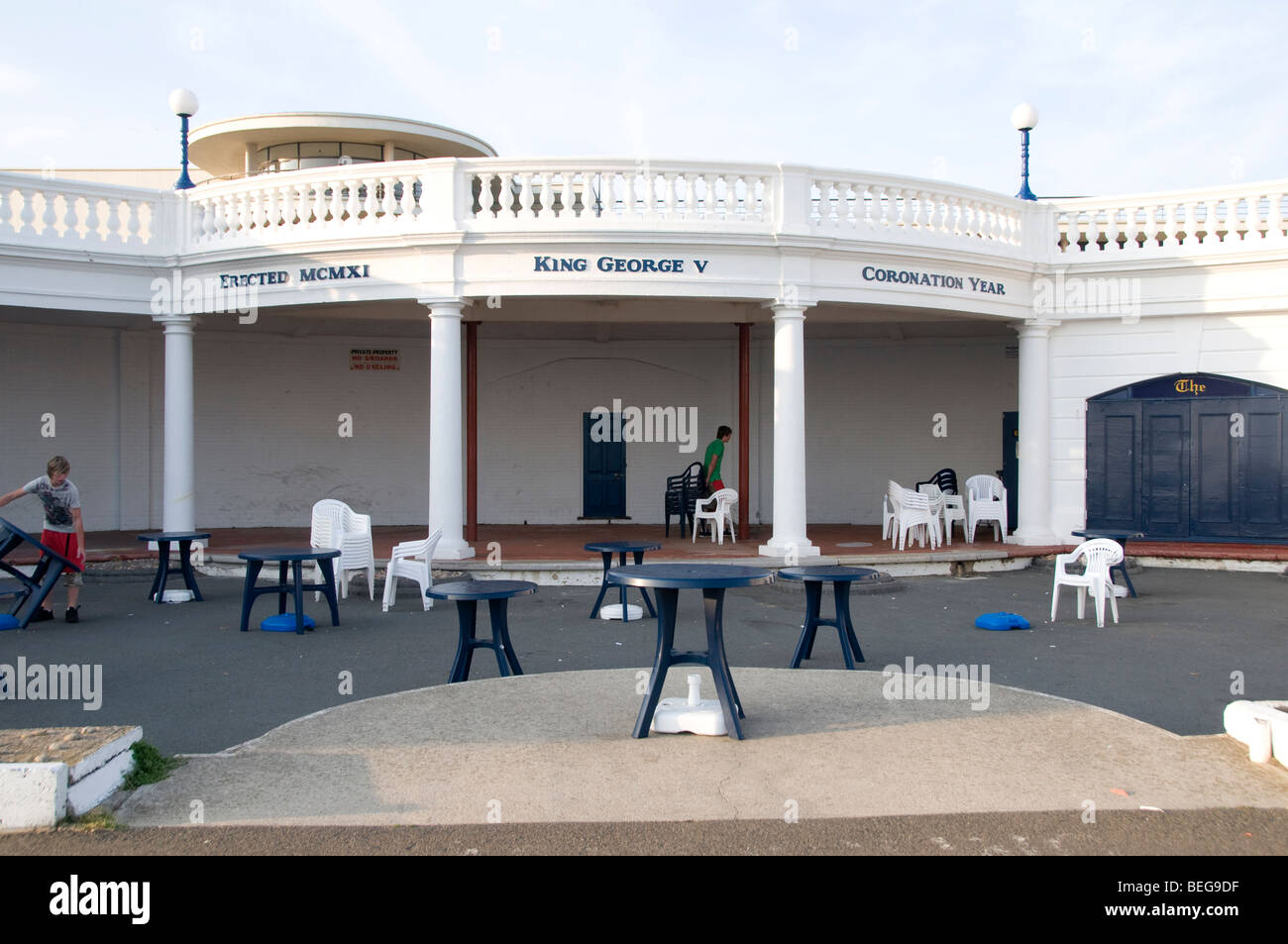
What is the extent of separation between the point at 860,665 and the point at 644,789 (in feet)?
12.6

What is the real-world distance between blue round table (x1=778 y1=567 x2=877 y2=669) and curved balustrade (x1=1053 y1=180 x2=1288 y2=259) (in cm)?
929

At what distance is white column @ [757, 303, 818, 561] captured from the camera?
1346cm

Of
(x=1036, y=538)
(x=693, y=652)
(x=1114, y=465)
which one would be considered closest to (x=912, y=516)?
(x=1036, y=538)

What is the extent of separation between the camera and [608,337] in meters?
19.2

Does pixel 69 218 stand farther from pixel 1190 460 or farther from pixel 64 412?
pixel 1190 460

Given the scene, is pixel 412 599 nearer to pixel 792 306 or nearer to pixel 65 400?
pixel 792 306

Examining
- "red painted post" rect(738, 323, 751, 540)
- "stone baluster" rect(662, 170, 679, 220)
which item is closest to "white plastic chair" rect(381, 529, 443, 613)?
"stone baluster" rect(662, 170, 679, 220)

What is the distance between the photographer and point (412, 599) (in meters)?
12.3

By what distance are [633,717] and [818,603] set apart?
237cm

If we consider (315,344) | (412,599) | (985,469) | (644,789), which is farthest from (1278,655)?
(315,344)

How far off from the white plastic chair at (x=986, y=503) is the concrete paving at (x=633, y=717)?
4.54 metres

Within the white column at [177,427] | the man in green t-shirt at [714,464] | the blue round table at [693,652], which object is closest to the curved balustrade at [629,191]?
the man in green t-shirt at [714,464]

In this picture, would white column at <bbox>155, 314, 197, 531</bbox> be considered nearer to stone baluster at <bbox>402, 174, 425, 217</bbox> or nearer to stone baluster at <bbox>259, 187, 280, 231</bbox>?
stone baluster at <bbox>259, 187, 280, 231</bbox>
